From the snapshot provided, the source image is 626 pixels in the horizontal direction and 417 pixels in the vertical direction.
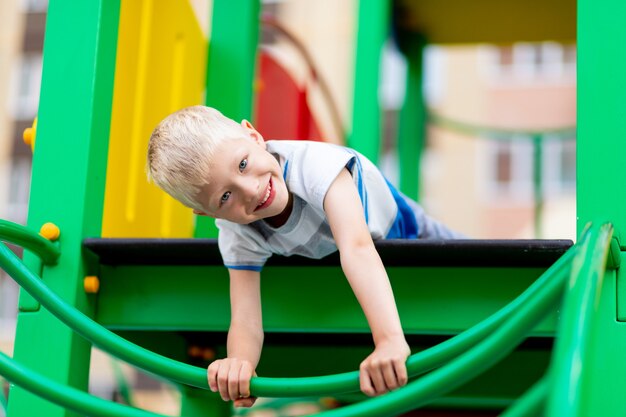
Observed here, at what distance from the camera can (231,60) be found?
8.04 ft

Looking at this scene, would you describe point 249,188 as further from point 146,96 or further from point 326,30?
point 326,30

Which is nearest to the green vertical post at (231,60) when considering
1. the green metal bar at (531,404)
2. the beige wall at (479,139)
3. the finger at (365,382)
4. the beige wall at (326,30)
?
the finger at (365,382)

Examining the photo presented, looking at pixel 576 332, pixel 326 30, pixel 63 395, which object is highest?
pixel 326 30

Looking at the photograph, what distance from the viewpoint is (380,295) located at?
138 cm

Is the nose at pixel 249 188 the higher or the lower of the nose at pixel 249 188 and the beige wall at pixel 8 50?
the lower

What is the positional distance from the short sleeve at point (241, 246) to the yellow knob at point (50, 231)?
302 mm

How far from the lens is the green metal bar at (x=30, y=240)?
148 centimetres

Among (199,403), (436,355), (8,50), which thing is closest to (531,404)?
(436,355)

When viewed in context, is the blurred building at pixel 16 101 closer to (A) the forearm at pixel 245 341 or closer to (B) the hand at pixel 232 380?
(A) the forearm at pixel 245 341

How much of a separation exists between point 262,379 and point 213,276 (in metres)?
0.37

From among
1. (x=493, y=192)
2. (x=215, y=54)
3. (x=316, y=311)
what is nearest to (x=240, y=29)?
(x=215, y=54)

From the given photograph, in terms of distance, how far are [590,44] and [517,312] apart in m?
0.58

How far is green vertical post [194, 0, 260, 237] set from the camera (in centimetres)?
239

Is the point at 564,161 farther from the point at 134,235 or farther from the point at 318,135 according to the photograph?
the point at 134,235
